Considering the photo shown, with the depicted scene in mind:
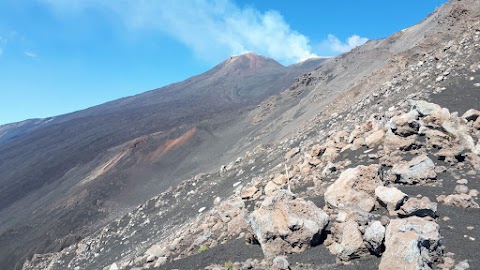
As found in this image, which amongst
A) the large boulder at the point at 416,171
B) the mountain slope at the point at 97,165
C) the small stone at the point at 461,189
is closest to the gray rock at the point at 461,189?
the small stone at the point at 461,189

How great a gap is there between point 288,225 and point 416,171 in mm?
3000

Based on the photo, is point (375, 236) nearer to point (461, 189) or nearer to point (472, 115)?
point (461, 189)

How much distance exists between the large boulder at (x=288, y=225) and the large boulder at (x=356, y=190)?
716mm

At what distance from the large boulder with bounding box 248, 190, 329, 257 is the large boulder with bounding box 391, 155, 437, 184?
2164 mm

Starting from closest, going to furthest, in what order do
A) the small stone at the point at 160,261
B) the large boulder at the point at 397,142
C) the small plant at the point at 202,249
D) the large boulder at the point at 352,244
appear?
the large boulder at the point at 352,244, the small plant at the point at 202,249, the small stone at the point at 160,261, the large boulder at the point at 397,142

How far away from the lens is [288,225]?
6082mm

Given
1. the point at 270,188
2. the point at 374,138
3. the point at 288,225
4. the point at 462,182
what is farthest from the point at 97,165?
the point at 462,182

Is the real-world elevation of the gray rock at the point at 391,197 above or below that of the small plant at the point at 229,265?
above

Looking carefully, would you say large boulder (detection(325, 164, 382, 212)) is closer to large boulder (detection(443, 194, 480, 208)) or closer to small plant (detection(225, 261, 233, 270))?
large boulder (detection(443, 194, 480, 208))

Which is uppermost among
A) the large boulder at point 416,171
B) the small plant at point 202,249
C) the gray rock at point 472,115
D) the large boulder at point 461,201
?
the gray rock at point 472,115

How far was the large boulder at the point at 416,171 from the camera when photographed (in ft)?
23.7

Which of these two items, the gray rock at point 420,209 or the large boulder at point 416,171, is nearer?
the gray rock at point 420,209

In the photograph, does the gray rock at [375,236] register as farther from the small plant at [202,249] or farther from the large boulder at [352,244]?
the small plant at [202,249]

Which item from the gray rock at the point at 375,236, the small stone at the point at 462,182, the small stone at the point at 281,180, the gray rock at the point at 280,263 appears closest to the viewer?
the gray rock at the point at 375,236
